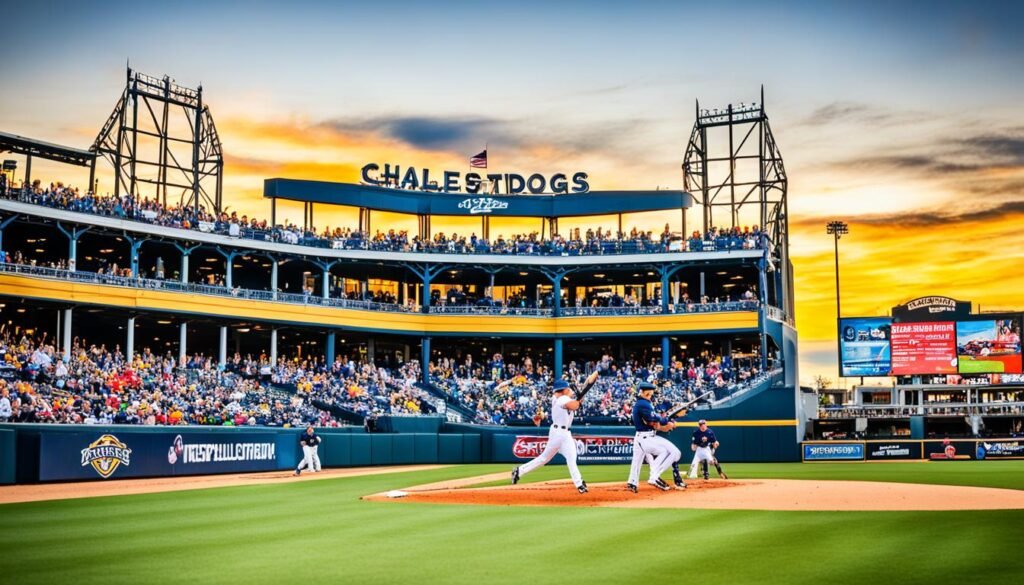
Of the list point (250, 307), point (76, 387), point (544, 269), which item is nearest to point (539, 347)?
point (544, 269)

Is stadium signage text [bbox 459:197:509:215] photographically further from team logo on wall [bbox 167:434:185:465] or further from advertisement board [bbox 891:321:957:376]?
team logo on wall [bbox 167:434:185:465]

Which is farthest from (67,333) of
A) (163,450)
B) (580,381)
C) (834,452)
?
(834,452)

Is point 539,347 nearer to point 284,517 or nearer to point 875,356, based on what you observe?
point 875,356

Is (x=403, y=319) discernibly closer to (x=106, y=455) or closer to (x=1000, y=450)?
(x=106, y=455)

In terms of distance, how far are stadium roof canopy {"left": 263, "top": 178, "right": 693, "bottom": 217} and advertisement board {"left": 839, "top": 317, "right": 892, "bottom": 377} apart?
12910 mm

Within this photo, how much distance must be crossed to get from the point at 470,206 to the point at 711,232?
1524 centimetres

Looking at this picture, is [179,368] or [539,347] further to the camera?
[539,347]

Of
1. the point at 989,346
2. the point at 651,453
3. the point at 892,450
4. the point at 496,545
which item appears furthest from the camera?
the point at 989,346

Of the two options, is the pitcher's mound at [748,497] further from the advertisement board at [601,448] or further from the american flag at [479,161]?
the american flag at [479,161]

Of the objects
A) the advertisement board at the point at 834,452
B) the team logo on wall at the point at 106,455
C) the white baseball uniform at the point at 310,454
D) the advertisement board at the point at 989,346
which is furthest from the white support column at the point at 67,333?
the advertisement board at the point at 989,346

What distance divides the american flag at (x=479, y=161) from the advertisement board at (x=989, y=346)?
101 ft

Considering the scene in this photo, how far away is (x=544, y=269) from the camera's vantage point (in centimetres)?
6681

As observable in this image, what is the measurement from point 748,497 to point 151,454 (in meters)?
20.4

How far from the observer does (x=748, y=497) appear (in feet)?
73.3
